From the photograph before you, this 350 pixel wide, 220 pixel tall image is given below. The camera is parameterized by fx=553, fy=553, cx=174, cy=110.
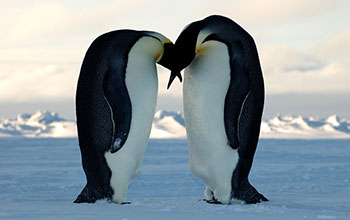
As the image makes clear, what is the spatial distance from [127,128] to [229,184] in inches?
43.6

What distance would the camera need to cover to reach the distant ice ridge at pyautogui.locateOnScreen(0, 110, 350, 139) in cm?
12619

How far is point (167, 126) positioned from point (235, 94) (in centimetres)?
12651

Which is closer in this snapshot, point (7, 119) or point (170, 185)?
point (170, 185)

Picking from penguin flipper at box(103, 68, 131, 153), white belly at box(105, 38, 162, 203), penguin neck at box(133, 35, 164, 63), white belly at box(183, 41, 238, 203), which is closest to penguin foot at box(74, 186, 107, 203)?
white belly at box(105, 38, 162, 203)

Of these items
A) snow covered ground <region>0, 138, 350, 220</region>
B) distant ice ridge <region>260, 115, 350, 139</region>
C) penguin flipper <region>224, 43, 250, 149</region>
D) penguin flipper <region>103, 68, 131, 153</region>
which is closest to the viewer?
snow covered ground <region>0, 138, 350, 220</region>

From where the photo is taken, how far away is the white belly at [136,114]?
489 centimetres

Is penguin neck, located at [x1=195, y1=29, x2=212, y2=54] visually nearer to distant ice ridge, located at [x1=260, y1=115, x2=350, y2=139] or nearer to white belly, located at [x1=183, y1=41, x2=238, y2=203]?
white belly, located at [x1=183, y1=41, x2=238, y2=203]

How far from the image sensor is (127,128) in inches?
191

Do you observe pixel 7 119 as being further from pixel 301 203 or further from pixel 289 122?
pixel 301 203

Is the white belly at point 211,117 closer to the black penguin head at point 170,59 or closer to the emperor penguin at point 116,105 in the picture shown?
the black penguin head at point 170,59

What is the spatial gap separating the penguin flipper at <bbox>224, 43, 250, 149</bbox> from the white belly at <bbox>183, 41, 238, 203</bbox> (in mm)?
60

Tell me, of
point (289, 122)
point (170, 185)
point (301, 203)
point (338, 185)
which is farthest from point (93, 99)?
point (289, 122)

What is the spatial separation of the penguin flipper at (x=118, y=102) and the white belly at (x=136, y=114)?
6 cm

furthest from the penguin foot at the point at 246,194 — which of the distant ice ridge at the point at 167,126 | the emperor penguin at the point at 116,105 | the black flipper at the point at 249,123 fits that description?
the distant ice ridge at the point at 167,126
